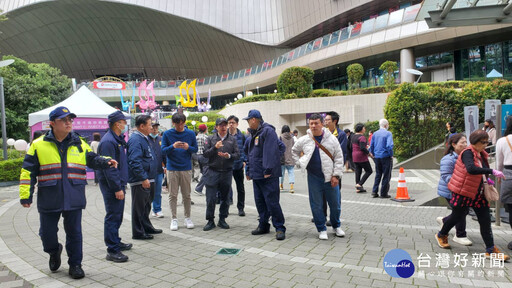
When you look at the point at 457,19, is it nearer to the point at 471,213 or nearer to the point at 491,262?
the point at 471,213

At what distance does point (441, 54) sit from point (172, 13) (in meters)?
34.6

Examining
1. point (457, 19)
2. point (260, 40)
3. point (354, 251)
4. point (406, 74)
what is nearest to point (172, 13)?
point (260, 40)

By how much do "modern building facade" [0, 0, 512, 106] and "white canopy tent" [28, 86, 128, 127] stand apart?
63.6ft

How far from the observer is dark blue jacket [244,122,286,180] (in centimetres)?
528

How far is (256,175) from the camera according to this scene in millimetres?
5426

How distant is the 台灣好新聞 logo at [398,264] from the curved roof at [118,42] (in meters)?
46.1

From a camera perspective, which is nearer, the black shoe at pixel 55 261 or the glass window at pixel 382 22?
the black shoe at pixel 55 261

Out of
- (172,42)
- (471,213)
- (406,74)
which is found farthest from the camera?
(172,42)

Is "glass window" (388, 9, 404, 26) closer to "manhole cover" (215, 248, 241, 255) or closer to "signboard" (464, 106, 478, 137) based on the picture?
"signboard" (464, 106, 478, 137)

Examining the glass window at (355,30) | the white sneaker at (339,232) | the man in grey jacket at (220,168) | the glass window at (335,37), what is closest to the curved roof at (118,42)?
the glass window at (335,37)

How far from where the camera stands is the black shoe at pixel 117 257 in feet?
14.5

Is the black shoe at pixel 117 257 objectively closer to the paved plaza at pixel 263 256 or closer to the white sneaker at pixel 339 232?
the paved plaza at pixel 263 256

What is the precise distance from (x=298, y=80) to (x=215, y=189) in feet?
59.1

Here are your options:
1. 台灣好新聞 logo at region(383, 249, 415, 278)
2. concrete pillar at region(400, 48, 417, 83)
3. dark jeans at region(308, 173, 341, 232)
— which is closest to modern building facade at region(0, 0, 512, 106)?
concrete pillar at region(400, 48, 417, 83)
